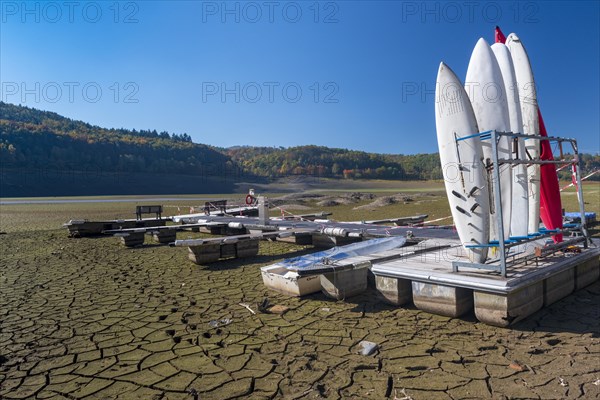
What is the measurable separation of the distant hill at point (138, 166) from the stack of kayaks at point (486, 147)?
182 feet

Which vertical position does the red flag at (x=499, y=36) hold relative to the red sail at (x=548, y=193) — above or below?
above

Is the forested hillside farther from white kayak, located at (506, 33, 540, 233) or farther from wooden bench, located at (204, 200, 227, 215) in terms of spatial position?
white kayak, located at (506, 33, 540, 233)

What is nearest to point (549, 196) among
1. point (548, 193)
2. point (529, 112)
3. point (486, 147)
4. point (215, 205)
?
point (548, 193)

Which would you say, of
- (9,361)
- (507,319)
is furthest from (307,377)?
(9,361)

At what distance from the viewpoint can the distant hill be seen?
7194 centimetres

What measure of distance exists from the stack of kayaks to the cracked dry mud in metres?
1.42

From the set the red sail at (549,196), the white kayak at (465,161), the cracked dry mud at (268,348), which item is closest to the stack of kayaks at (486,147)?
the white kayak at (465,161)

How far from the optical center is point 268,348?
5051 millimetres

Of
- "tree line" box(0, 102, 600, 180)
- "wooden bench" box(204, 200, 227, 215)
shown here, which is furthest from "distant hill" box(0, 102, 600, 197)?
"wooden bench" box(204, 200, 227, 215)

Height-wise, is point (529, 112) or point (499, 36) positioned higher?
point (499, 36)

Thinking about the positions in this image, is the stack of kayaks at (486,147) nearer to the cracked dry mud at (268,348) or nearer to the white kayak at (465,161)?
the white kayak at (465,161)

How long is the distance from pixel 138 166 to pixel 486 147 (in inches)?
3661

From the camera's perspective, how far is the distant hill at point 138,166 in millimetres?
71938

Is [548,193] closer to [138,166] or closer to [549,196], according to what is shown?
[549,196]
